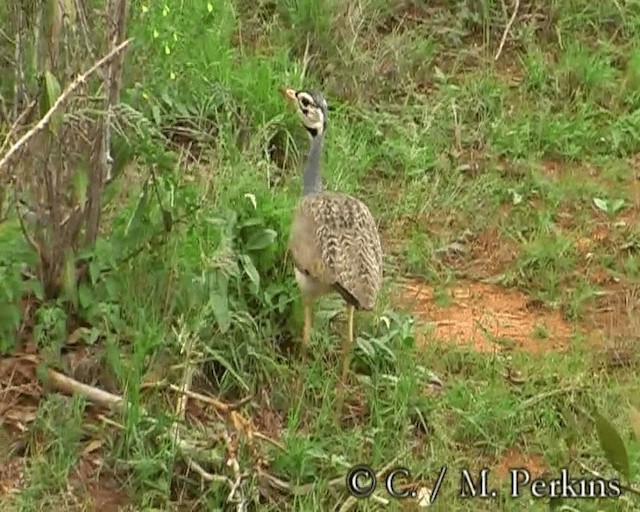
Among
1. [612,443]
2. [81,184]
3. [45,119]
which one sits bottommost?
[81,184]

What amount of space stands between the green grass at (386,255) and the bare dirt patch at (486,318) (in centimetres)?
3

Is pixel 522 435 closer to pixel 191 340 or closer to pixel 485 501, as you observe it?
pixel 485 501

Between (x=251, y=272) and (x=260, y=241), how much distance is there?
6.2 inches

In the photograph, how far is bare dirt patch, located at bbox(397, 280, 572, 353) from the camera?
5.15 metres

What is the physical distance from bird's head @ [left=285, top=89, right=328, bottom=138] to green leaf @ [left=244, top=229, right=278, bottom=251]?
57cm

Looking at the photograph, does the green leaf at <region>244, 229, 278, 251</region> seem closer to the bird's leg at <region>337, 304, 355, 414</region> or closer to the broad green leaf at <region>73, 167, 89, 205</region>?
the bird's leg at <region>337, 304, 355, 414</region>

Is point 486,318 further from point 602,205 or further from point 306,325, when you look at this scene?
point 602,205

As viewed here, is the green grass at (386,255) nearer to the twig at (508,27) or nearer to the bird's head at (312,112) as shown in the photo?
the twig at (508,27)

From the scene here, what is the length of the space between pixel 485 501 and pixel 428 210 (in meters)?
2.00

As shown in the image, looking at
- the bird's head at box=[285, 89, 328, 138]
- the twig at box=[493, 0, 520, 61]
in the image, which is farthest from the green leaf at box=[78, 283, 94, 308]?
the twig at box=[493, 0, 520, 61]

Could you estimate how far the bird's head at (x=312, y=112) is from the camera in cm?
531

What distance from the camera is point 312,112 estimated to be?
17.5 ft

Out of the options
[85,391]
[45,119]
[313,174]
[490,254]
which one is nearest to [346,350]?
[313,174]

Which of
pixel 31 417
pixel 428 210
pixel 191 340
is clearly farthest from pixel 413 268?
pixel 31 417
